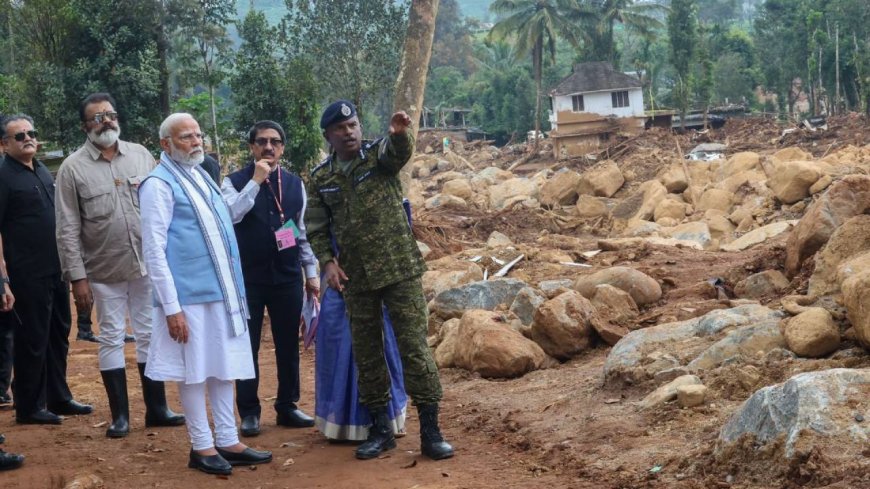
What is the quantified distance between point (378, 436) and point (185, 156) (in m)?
1.76

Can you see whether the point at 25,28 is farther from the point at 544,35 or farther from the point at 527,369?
the point at 544,35

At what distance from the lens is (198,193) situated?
526cm

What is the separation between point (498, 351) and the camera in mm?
7527

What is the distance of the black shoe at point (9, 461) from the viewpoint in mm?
5336

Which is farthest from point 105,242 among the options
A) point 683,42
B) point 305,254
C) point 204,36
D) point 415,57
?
point 683,42

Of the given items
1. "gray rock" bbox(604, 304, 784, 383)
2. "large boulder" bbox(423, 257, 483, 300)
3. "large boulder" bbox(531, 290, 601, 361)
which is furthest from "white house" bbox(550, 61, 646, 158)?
"gray rock" bbox(604, 304, 784, 383)

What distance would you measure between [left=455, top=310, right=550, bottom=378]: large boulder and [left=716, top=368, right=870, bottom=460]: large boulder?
2.98 m

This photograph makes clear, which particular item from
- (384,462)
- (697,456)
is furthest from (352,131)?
(697,456)

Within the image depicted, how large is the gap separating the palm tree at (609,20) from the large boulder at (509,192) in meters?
26.6

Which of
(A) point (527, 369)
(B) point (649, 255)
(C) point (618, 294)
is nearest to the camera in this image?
(A) point (527, 369)

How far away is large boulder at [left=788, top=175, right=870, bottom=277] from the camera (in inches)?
305

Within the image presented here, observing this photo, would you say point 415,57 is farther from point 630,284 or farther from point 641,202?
point 641,202

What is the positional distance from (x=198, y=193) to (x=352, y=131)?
2.73ft

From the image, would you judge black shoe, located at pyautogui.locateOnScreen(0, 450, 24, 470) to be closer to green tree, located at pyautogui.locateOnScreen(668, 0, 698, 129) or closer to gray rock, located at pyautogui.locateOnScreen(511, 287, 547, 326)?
gray rock, located at pyautogui.locateOnScreen(511, 287, 547, 326)
